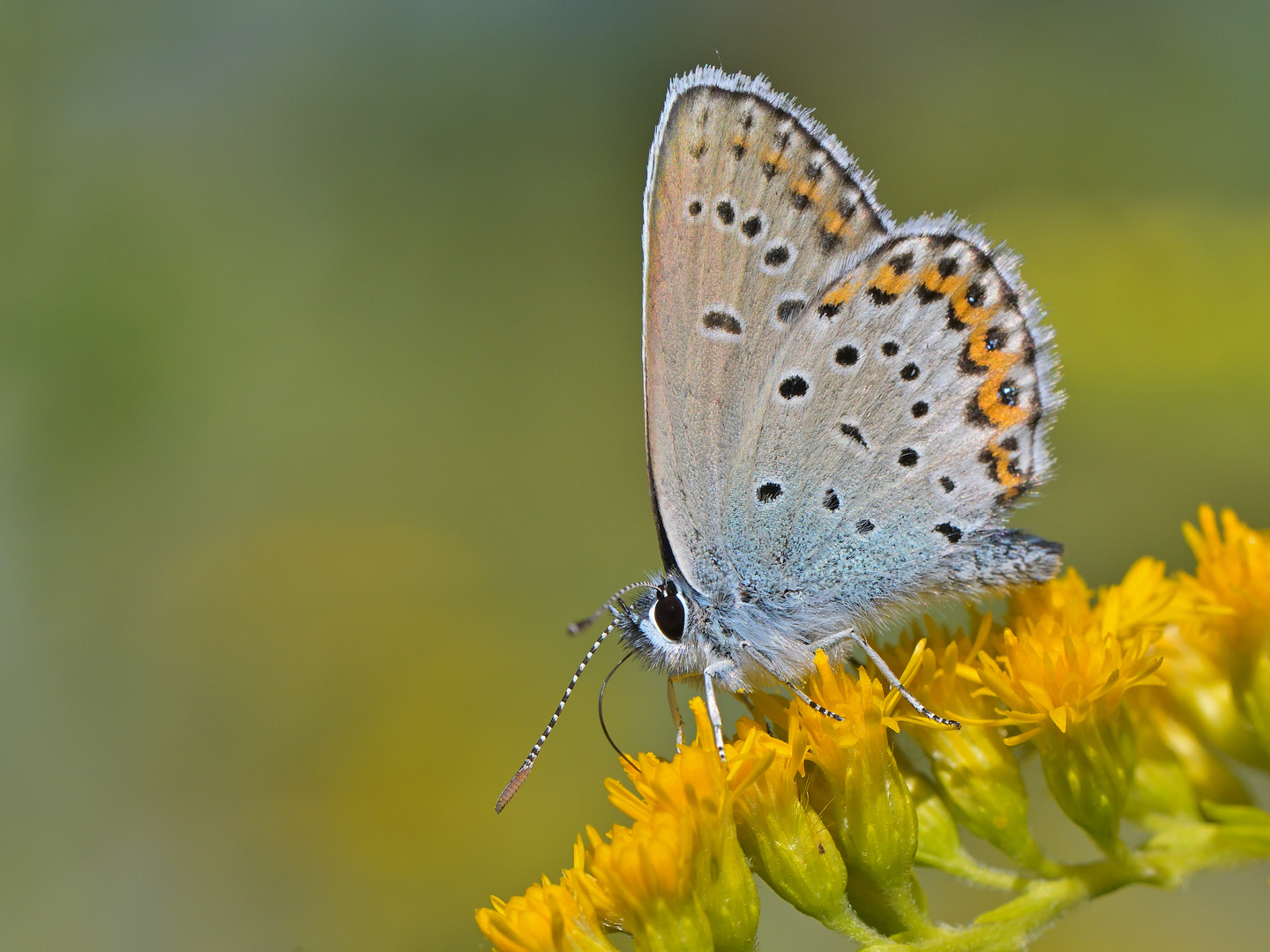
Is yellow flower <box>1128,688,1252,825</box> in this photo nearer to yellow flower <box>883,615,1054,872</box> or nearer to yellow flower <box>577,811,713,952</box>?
yellow flower <box>883,615,1054,872</box>

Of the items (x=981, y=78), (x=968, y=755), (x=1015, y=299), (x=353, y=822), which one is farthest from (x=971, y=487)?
(x=981, y=78)

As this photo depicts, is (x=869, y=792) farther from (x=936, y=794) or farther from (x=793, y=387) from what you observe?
(x=793, y=387)

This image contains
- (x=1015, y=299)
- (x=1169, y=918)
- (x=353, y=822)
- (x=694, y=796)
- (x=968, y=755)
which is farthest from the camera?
(x=353, y=822)

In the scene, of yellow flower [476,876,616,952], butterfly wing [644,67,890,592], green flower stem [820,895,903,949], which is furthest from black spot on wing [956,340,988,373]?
yellow flower [476,876,616,952]

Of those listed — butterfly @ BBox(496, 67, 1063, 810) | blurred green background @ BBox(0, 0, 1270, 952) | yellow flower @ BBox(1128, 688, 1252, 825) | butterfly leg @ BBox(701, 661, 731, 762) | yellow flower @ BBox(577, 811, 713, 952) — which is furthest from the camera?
blurred green background @ BBox(0, 0, 1270, 952)

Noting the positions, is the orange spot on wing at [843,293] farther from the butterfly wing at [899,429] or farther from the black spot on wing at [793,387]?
the black spot on wing at [793,387]

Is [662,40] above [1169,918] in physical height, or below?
above

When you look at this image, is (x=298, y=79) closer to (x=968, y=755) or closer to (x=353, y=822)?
(x=353, y=822)
